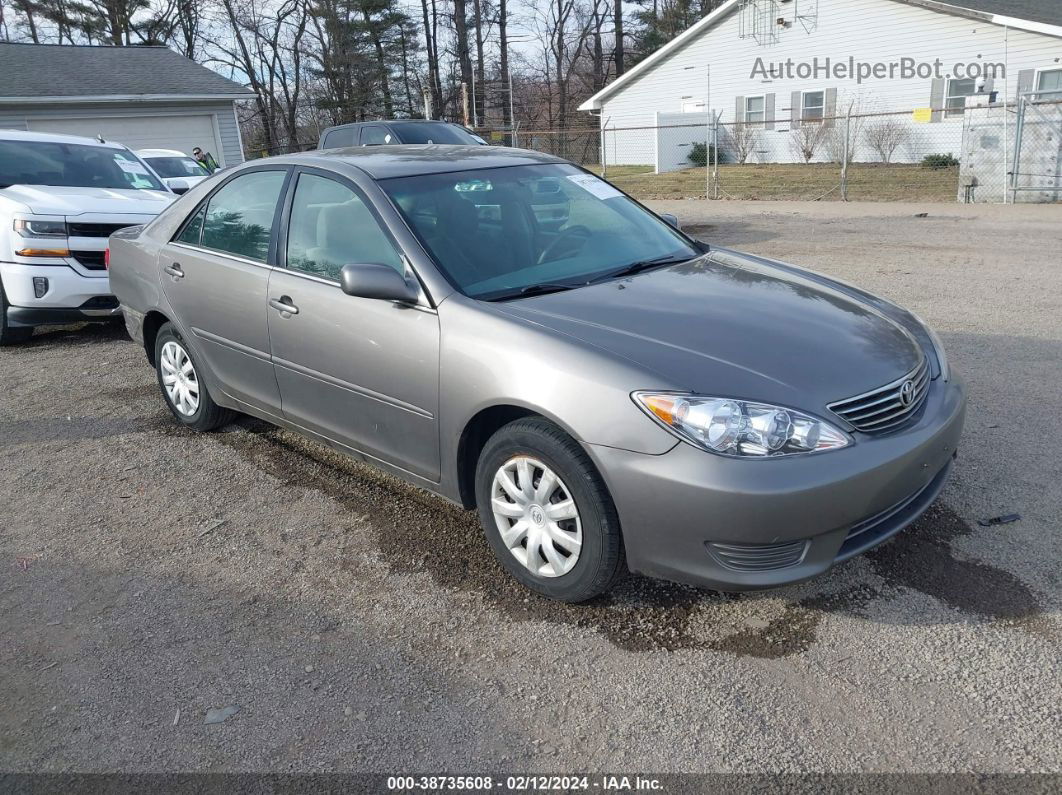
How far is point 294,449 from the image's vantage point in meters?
4.88

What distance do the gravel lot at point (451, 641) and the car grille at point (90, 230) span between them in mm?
3285

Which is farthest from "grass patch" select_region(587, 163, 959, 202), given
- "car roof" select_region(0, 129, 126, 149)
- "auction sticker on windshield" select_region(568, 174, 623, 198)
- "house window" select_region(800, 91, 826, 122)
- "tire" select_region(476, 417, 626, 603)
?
"tire" select_region(476, 417, 626, 603)

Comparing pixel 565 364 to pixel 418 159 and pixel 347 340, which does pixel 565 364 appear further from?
pixel 418 159

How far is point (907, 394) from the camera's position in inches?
119

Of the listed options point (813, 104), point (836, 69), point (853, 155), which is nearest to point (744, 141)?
point (813, 104)

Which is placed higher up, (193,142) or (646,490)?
(193,142)

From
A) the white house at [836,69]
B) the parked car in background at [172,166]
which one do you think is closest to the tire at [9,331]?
the parked car in background at [172,166]

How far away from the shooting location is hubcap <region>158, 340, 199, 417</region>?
495 cm

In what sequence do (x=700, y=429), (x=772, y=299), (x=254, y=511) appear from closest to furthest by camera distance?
(x=700, y=429)
(x=772, y=299)
(x=254, y=511)

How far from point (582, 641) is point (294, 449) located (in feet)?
8.37

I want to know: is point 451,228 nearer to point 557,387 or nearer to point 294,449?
point 557,387

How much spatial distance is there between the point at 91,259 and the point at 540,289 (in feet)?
18.3

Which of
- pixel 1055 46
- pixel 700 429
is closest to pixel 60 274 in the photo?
pixel 700 429

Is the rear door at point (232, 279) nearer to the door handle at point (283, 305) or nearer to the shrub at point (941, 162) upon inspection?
the door handle at point (283, 305)
